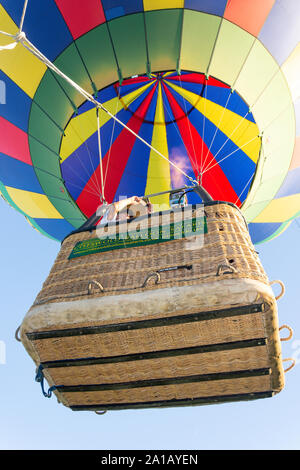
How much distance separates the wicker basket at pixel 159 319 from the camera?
57.9 inches

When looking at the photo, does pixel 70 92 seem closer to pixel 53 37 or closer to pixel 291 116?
pixel 53 37

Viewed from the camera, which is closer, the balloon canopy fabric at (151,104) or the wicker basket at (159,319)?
the wicker basket at (159,319)

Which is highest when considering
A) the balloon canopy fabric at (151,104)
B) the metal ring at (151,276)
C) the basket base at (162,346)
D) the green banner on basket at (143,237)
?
the balloon canopy fabric at (151,104)

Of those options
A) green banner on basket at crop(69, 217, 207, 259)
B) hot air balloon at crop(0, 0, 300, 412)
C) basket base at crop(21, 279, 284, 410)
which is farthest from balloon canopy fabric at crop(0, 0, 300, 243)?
basket base at crop(21, 279, 284, 410)

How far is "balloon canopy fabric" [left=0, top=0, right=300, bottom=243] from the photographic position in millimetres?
3488

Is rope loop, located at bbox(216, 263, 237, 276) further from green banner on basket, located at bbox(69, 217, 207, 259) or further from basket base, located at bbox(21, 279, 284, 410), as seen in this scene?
green banner on basket, located at bbox(69, 217, 207, 259)

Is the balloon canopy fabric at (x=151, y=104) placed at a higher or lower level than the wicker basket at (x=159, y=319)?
higher

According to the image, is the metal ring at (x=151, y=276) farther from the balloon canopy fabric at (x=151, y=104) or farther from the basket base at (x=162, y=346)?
the balloon canopy fabric at (x=151, y=104)

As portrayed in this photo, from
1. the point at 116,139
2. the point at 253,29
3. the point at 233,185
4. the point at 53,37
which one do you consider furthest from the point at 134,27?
the point at 233,185

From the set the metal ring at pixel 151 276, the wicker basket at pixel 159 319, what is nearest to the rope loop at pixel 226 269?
the wicker basket at pixel 159 319

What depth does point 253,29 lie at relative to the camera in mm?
3570

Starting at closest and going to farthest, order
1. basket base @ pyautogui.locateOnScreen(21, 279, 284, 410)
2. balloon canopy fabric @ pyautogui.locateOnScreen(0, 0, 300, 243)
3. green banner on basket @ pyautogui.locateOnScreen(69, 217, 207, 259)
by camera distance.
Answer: basket base @ pyautogui.locateOnScreen(21, 279, 284, 410) → green banner on basket @ pyautogui.locateOnScreen(69, 217, 207, 259) → balloon canopy fabric @ pyautogui.locateOnScreen(0, 0, 300, 243)

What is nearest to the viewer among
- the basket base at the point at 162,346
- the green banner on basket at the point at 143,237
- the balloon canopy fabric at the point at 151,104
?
the basket base at the point at 162,346

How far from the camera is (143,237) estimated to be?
5.79 feet
